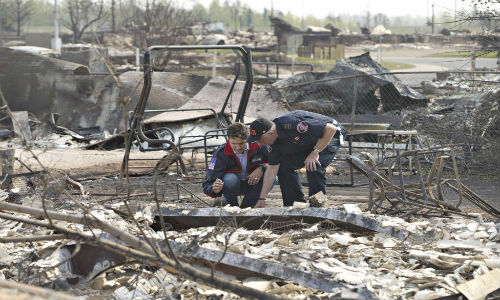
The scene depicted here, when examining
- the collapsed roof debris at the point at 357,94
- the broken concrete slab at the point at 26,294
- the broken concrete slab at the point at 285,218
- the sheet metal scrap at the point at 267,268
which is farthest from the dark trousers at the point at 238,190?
the collapsed roof debris at the point at 357,94

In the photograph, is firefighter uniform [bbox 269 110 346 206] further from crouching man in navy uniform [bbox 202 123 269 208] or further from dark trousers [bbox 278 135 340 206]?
crouching man in navy uniform [bbox 202 123 269 208]

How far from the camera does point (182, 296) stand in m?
4.61

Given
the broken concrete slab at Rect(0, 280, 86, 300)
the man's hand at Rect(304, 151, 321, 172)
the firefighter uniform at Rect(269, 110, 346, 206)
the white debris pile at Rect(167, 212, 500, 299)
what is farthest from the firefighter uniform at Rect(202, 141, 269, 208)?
the broken concrete slab at Rect(0, 280, 86, 300)

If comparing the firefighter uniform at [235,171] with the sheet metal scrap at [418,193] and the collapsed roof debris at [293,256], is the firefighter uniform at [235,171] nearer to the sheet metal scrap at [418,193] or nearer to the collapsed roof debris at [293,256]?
the sheet metal scrap at [418,193]

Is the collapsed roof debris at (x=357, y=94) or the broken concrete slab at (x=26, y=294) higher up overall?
the collapsed roof debris at (x=357, y=94)

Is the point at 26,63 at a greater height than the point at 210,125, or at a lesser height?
greater

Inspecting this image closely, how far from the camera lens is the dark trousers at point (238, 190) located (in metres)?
6.96

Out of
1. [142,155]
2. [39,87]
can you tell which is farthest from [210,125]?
[39,87]

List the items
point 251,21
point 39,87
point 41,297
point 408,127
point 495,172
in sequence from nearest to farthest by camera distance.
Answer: point 41,297, point 495,172, point 408,127, point 39,87, point 251,21

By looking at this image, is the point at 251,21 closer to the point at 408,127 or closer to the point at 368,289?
the point at 408,127

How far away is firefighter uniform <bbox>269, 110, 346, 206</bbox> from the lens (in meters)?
6.90

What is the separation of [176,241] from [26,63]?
12172mm

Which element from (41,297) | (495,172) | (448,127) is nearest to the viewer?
(41,297)

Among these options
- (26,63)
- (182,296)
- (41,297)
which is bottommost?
(182,296)
